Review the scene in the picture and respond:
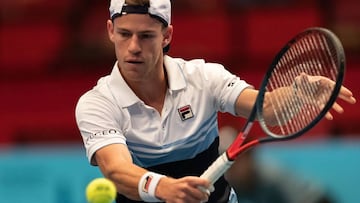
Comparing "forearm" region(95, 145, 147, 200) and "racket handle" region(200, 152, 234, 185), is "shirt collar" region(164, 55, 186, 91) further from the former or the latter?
"racket handle" region(200, 152, 234, 185)

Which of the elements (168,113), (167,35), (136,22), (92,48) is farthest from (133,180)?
(92,48)

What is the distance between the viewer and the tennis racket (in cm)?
441

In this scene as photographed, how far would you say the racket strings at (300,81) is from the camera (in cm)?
449

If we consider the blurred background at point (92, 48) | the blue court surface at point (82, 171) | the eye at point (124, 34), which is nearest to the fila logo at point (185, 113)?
the eye at point (124, 34)

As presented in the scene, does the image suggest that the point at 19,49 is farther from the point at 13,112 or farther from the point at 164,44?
the point at 164,44

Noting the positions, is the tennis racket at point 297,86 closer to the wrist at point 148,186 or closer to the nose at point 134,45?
the wrist at point 148,186

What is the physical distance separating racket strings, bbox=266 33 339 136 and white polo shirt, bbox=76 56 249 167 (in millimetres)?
253

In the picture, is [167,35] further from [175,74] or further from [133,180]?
[133,180]

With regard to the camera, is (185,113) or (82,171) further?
(82,171)

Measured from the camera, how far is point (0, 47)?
1015cm

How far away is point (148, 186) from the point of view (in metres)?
4.23

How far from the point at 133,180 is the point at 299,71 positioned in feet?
2.97

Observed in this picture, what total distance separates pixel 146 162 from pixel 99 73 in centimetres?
485

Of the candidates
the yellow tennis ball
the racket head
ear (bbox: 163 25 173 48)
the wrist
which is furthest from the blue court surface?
the yellow tennis ball
